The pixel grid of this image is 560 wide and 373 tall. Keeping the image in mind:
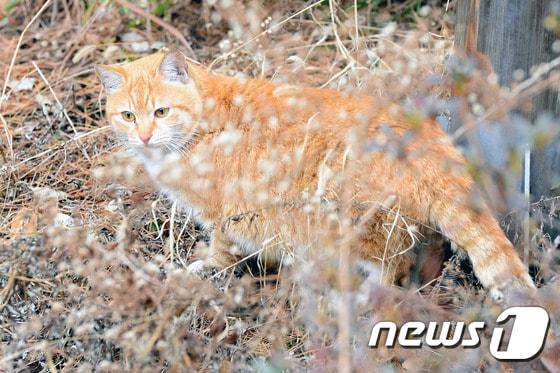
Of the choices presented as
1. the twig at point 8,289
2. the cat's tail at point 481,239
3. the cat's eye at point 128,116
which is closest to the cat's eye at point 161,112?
the cat's eye at point 128,116

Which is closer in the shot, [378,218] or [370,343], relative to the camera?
[370,343]

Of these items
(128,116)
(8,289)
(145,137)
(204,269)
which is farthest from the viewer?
(128,116)

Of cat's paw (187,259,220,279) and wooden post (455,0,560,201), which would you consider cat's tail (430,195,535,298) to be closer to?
wooden post (455,0,560,201)

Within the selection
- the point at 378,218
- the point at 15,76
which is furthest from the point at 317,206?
the point at 15,76

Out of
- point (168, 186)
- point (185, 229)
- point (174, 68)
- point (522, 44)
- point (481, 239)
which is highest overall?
point (522, 44)

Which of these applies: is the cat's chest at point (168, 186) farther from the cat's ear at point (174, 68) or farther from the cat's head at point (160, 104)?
the cat's ear at point (174, 68)

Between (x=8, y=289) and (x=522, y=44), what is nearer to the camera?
(x=8, y=289)

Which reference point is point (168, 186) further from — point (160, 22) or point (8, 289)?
point (160, 22)

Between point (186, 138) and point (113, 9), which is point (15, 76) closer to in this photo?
point (113, 9)

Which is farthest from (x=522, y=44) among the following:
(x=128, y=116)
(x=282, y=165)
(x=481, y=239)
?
(x=128, y=116)

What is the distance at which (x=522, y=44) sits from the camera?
325 cm

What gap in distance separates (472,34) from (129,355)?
1.72 meters

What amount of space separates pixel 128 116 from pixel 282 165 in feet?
2.53

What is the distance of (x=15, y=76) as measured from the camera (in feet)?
15.8
